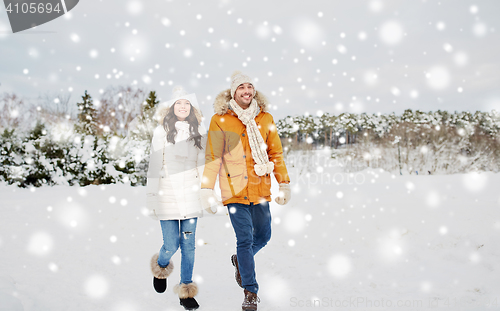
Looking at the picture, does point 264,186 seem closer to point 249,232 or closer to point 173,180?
point 249,232

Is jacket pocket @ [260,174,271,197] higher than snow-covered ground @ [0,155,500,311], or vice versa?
jacket pocket @ [260,174,271,197]

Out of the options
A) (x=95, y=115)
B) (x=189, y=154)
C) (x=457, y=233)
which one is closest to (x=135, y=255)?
(x=189, y=154)

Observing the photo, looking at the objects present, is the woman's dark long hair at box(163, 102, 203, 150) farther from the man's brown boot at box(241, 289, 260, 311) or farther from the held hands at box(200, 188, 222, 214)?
the man's brown boot at box(241, 289, 260, 311)

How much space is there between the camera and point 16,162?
9523 millimetres

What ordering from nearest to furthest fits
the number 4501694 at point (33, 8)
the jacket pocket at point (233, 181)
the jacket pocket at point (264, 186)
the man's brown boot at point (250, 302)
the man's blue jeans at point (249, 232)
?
the man's brown boot at point (250, 302)
the man's blue jeans at point (249, 232)
the jacket pocket at point (233, 181)
the jacket pocket at point (264, 186)
the number 4501694 at point (33, 8)

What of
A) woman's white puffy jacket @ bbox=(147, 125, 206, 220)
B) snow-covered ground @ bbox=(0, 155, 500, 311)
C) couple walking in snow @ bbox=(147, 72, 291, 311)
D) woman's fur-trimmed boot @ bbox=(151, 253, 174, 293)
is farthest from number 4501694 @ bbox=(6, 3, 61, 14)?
woman's fur-trimmed boot @ bbox=(151, 253, 174, 293)

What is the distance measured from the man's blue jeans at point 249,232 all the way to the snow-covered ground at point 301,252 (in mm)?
418

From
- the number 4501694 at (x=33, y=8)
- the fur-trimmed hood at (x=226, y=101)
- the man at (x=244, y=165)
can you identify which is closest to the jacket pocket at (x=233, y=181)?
the man at (x=244, y=165)

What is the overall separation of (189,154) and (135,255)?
2.47m

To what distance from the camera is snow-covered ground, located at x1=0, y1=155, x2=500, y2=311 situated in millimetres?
3270

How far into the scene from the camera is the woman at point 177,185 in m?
3.28

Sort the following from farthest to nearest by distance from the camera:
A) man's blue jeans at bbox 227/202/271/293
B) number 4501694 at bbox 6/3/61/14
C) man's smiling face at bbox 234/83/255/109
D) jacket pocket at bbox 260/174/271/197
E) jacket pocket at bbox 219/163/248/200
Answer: number 4501694 at bbox 6/3/61/14, man's smiling face at bbox 234/83/255/109, jacket pocket at bbox 260/174/271/197, jacket pocket at bbox 219/163/248/200, man's blue jeans at bbox 227/202/271/293

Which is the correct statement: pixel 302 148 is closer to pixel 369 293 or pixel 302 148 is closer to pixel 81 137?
pixel 81 137

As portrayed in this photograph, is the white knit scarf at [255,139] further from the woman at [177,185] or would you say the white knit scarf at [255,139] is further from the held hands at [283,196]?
the woman at [177,185]
